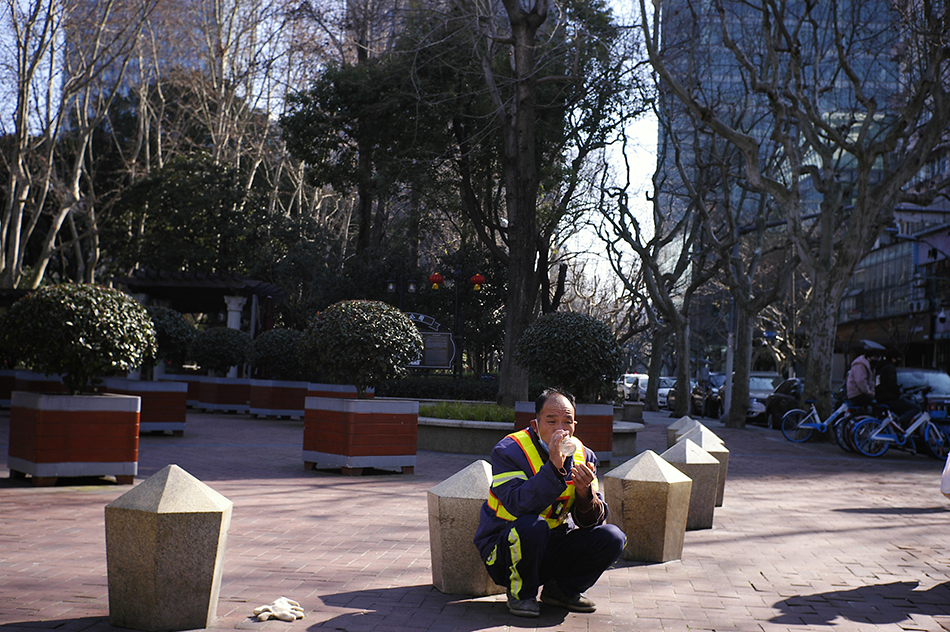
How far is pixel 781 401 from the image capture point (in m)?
25.6

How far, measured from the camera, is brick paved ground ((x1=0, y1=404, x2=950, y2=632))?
484cm

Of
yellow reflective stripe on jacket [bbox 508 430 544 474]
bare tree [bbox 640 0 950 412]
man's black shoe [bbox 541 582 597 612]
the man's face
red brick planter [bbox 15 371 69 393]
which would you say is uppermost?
bare tree [bbox 640 0 950 412]

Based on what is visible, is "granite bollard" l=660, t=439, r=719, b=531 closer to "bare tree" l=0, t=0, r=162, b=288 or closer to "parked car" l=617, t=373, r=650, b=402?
"bare tree" l=0, t=0, r=162, b=288

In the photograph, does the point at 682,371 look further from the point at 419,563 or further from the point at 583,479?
the point at 583,479

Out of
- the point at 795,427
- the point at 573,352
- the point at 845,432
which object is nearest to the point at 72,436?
the point at 573,352

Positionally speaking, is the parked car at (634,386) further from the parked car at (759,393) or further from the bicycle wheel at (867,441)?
the bicycle wheel at (867,441)

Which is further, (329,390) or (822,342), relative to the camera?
(822,342)

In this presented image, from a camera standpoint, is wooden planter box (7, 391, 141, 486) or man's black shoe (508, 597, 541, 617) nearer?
man's black shoe (508, 597, 541, 617)

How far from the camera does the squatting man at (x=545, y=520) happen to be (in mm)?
4637

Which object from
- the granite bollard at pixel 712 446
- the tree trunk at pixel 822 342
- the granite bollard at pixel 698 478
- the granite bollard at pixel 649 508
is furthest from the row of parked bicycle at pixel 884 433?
the granite bollard at pixel 649 508

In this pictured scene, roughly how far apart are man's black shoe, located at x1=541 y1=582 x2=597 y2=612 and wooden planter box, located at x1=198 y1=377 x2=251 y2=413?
17.6 metres

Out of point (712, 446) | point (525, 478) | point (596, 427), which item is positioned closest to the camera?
point (525, 478)

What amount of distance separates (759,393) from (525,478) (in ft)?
82.2

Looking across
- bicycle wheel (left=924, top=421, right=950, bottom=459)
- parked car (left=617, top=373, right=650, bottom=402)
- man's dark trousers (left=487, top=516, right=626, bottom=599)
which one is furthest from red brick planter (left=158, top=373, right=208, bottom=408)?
parked car (left=617, top=373, right=650, bottom=402)
